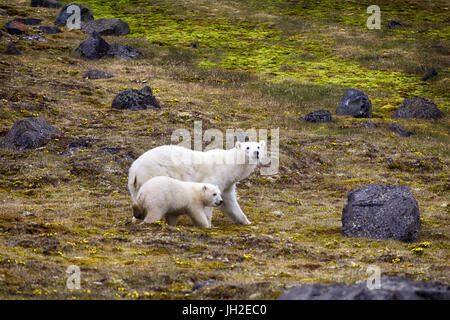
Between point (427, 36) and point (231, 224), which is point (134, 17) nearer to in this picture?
point (427, 36)

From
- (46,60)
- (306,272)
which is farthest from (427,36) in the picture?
(306,272)

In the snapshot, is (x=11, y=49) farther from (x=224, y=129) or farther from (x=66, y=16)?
(x=224, y=129)

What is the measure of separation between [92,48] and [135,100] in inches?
639

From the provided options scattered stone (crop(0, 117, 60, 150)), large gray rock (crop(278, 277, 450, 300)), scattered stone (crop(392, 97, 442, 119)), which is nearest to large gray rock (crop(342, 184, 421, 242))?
large gray rock (crop(278, 277, 450, 300))

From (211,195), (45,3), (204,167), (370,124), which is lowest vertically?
(370,124)

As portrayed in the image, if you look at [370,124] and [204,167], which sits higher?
[204,167]

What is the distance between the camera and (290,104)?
42.2 m

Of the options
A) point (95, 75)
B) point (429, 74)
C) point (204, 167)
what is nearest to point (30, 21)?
point (95, 75)

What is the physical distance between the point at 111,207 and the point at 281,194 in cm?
824

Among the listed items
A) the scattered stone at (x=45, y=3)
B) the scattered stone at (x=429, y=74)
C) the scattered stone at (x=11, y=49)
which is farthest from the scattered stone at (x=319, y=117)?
the scattered stone at (x=45, y=3)

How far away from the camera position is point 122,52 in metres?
50.9

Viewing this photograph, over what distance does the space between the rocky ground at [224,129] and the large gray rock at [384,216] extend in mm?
458

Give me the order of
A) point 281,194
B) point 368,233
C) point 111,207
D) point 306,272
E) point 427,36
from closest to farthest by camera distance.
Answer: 1. point 306,272
2. point 368,233
3. point 111,207
4. point 281,194
5. point 427,36
